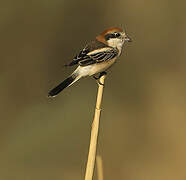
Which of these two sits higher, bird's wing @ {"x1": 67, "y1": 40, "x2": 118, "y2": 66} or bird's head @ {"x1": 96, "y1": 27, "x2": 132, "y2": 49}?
bird's head @ {"x1": 96, "y1": 27, "x2": 132, "y2": 49}

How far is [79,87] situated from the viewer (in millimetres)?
5555


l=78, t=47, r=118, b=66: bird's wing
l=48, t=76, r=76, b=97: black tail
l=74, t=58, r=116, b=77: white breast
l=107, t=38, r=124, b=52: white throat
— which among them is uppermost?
l=107, t=38, r=124, b=52: white throat

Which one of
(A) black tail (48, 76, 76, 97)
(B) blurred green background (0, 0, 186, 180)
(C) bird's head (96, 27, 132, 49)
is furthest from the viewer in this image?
(B) blurred green background (0, 0, 186, 180)

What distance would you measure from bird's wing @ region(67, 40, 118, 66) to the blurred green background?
42.7 inches

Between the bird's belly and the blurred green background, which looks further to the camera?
the blurred green background

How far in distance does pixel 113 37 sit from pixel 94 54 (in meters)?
0.24

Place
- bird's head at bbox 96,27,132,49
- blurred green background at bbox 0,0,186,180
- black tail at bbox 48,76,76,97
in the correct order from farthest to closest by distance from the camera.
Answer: blurred green background at bbox 0,0,186,180
bird's head at bbox 96,27,132,49
black tail at bbox 48,76,76,97

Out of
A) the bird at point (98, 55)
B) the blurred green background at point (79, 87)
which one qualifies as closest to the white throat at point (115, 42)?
the bird at point (98, 55)

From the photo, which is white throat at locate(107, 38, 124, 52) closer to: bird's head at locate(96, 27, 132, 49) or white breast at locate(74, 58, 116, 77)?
bird's head at locate(96, 27, 132, 49)

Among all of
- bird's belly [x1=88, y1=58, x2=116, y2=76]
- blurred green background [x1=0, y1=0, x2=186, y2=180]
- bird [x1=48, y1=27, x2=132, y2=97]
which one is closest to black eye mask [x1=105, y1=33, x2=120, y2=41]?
bird [x1=48, y1=27, x2=132, y2=97]

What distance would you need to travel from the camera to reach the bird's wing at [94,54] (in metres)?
3.89

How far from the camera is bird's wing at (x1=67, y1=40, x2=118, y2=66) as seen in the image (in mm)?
3895

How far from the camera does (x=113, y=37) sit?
161 inches

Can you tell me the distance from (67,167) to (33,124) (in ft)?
1.99
